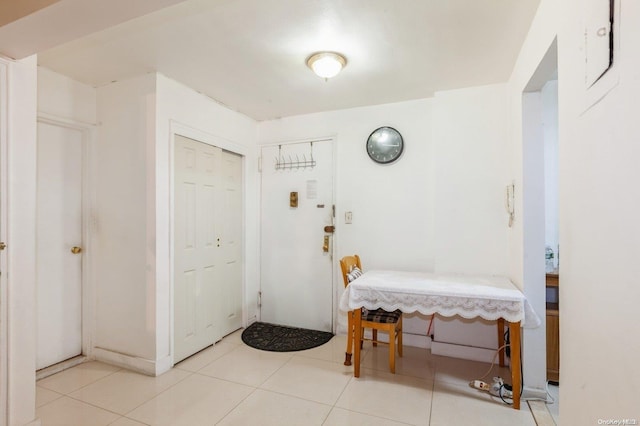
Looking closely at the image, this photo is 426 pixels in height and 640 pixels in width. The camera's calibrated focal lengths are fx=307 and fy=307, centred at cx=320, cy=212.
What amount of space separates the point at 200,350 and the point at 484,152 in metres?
3.22

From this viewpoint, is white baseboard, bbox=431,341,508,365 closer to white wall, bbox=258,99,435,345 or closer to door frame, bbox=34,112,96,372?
white wall, bbox=258,99,435,345

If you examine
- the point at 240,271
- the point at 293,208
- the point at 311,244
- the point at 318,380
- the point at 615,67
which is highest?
the point at 615,67

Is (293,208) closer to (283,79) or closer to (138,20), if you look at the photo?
Result: (283,79)

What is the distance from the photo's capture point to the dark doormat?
3049mm

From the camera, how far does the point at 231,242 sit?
3.41m

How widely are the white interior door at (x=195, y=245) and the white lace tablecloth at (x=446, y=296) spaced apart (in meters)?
1.43

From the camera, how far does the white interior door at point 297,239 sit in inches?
136

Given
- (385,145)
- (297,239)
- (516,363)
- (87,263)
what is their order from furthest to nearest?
(297,239) → (385,145) → (87,263) → (516,363)

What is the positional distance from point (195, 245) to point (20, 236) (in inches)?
50.4

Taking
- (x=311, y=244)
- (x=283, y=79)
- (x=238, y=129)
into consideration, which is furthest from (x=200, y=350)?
(x=283, y=79)

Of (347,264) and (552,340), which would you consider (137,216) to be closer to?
(347,264)

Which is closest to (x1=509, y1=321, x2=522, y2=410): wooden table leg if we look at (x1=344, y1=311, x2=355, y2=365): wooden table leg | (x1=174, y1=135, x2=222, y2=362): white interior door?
(x1=344, y1=311, x2=355, y2=365): wooden table leg

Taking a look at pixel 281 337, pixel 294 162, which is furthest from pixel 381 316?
pixel 294 162

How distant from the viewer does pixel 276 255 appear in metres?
3.70
